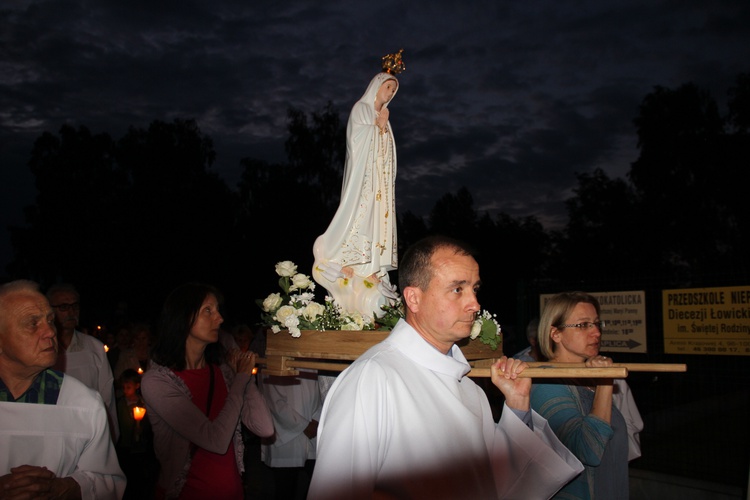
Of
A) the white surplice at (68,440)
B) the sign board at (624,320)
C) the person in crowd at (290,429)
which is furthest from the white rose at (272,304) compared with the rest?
the sign board at (624,320)

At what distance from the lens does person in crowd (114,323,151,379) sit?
27.9 feet

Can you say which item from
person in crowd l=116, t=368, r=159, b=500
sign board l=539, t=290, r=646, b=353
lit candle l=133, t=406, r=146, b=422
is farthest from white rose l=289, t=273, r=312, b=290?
sign board l=539, t=290, r=646, b=353

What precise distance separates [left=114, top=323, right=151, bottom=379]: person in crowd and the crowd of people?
180 inches

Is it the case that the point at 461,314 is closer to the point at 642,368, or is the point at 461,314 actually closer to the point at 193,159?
the point at 642,368

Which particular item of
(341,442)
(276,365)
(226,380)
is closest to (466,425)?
(341,442)

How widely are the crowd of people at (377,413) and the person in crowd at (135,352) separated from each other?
4580 millimetres

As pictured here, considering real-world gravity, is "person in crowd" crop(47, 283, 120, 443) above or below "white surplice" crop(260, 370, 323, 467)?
above

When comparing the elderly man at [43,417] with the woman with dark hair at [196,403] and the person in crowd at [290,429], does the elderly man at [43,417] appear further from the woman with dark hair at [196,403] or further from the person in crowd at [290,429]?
the person in crowd at [290,429]

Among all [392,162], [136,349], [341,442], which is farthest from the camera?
[136,349]

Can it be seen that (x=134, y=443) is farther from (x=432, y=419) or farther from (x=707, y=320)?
(x=707, y=320)

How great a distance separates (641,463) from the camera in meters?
9.04

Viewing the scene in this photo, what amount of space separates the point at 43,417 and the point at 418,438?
1.76 m

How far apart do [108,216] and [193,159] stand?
4439 millimetres

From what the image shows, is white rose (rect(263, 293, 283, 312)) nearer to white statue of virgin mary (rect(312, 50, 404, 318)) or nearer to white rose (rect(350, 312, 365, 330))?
white rose (rect(350, 312, 365, 330))
